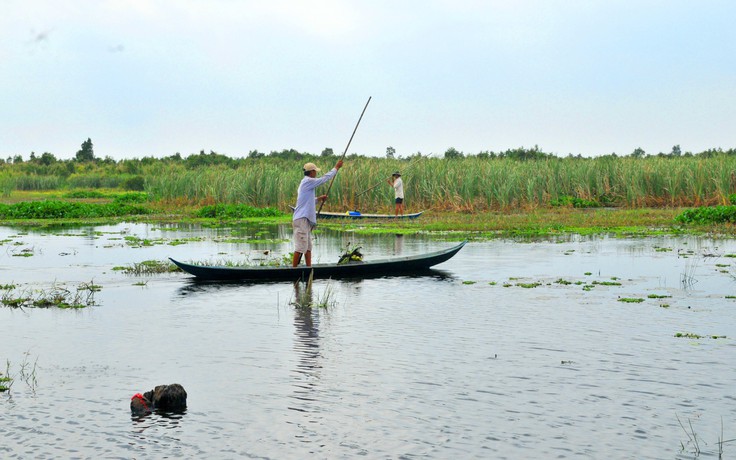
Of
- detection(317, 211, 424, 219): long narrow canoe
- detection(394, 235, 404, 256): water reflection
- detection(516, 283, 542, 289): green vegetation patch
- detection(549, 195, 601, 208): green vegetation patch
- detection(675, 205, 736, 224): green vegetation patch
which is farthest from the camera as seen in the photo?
detection(549, 195, 601, 208): green vegetation patch

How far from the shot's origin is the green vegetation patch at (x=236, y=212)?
35625mm

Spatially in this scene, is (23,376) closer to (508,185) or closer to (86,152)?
(508,185)

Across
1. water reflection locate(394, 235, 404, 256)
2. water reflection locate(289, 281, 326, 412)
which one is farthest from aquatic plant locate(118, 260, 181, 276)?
water reflection locate(394, 235, 404, 256)

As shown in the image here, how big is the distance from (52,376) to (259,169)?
31.1 m

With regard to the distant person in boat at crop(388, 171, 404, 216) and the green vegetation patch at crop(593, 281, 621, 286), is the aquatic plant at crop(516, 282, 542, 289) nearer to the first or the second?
the green vegetation patch at crop(593, 281, 621, 286)

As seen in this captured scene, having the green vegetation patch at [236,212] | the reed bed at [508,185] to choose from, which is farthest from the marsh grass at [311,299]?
the green vegetation patch at [236,212]

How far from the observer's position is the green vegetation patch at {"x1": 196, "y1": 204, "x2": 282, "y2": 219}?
117 ft

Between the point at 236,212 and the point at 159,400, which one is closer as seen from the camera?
the point at 159,400

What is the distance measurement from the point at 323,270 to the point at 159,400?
8.36 meters

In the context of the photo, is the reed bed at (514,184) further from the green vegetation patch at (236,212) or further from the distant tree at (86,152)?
the distant tree at (86,152)

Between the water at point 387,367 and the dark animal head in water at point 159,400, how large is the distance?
133 millimetres

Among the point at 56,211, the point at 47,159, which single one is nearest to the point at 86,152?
the point at 47,159

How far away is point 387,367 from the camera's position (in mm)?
9195

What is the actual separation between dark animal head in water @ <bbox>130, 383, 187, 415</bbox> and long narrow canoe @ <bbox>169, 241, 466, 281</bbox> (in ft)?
23.9
